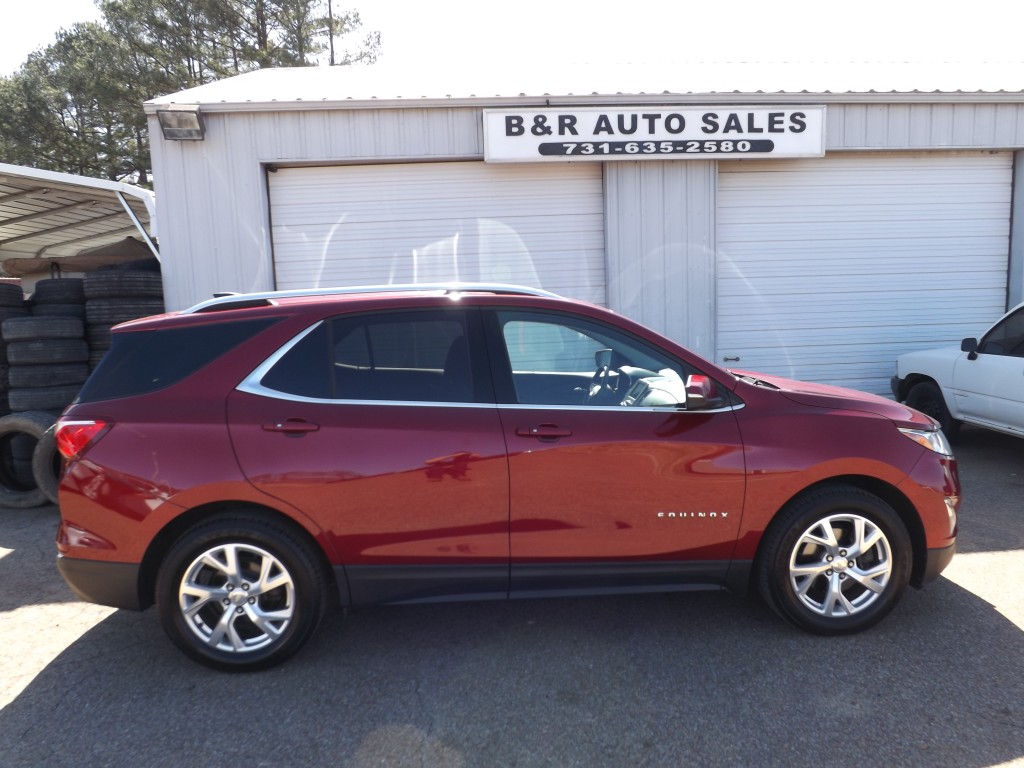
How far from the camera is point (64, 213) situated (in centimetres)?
1208

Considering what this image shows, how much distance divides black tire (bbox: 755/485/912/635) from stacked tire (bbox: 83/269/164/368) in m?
5.88

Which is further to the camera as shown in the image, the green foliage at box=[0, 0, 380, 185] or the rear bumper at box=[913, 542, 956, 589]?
the green foliage at box=[0, 0, 380, 185]

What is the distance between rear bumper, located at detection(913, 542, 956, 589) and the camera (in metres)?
3.73

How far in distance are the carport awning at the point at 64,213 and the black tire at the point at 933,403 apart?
8239 mm

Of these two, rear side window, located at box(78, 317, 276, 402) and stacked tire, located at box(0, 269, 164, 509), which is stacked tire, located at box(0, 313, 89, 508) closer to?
stacked tire, located at box(0, 269, 164, 509)

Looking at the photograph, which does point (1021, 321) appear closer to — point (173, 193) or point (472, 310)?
point (472, 310)

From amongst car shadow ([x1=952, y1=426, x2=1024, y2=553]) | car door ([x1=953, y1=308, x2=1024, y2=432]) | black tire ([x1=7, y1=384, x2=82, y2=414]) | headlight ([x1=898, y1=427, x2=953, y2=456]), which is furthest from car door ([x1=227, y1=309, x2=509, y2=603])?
car door ([x1=953, y1=308, x2=1024, y2=432])

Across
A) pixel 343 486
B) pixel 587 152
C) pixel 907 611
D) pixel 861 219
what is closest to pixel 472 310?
pixel 343 486

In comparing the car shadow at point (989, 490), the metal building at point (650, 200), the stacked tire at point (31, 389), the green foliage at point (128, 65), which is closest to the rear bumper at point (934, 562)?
the car shadow at point (989, 490)

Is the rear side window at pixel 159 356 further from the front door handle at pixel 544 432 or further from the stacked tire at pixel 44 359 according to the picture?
the stacked tire at pixel 44 359

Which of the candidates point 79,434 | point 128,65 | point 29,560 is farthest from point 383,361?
point 128,65

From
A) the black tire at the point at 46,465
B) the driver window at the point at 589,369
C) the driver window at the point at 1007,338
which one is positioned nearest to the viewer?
the driver window at the point at 589,369

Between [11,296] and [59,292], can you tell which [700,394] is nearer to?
[59,292]

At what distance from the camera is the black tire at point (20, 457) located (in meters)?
6.27
